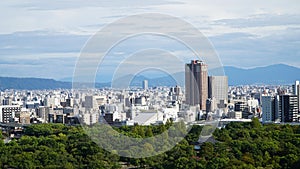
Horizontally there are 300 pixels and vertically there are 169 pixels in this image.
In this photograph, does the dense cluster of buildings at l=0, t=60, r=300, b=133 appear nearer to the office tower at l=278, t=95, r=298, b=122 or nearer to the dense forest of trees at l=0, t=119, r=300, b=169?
the office tower at l=278, t=95, r=298, b=122

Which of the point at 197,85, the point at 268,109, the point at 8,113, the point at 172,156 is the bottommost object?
the point at 172,156

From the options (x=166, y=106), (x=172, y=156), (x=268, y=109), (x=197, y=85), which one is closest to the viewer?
(x=172, y=156)

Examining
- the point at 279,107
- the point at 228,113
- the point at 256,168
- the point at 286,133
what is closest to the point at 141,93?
the point at 228,113

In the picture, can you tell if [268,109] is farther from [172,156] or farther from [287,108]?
[172,156]

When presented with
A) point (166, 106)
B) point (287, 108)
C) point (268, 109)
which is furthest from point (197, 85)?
point (287, 108)

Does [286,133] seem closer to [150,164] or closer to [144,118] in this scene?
[150,164]
